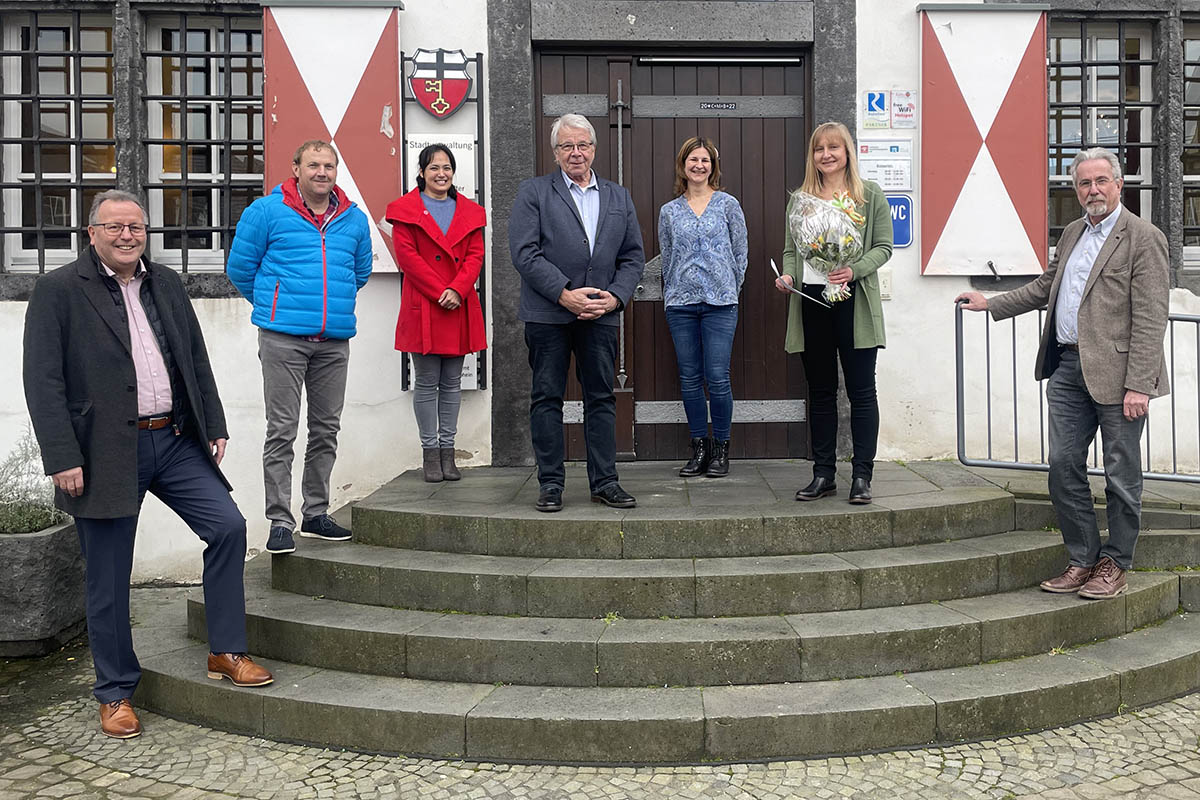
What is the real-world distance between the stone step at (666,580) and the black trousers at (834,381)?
562 mm

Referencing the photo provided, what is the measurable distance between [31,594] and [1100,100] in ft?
22.2

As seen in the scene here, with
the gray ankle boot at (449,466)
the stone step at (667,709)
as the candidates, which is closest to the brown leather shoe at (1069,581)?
the stone step at (667,709)

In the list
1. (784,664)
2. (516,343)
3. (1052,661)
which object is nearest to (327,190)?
(516,343)

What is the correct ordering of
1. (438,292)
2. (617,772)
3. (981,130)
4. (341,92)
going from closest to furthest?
(617,772)
(438,292)
(341,92)
(981,130)

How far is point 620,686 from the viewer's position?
3.89 metres

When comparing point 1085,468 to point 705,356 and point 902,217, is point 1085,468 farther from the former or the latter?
point 902,217

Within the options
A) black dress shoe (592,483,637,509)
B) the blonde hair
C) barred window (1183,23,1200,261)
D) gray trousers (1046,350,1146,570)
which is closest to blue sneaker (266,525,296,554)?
black dress shoe (592,483,637,509)

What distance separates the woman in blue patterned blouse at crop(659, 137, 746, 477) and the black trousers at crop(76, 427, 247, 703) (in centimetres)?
254

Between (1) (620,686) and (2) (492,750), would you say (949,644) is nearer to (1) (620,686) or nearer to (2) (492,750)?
(1) (620,686)

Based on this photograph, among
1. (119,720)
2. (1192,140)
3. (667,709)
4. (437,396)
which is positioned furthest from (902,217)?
(119,720)

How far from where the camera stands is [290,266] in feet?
15.8

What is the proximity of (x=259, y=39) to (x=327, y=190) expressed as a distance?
2263mm

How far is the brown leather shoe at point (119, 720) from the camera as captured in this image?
12.6 feet

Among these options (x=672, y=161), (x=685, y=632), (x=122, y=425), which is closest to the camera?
(x=122, y=425)
